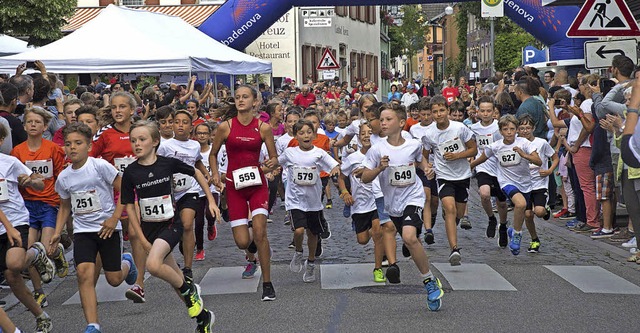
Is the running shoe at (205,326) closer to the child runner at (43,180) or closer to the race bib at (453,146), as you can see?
the child runner at (43,180)

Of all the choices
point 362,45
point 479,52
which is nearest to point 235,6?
point 362,45

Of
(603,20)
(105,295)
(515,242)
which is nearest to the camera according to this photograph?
(105,295)

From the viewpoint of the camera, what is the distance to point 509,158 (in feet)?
42.5

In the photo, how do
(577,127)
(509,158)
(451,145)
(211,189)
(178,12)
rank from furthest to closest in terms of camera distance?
1. (178,12)
2. (577,127)
3. (211,189)
4. (509,158)
5. (451,145)

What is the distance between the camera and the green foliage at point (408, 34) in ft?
293

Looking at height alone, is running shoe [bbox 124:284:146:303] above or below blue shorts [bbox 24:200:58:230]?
below

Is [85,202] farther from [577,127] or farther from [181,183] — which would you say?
[577,127]

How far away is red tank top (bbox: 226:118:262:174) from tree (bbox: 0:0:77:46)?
20252mm

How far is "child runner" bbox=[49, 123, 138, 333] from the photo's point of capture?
339 inches

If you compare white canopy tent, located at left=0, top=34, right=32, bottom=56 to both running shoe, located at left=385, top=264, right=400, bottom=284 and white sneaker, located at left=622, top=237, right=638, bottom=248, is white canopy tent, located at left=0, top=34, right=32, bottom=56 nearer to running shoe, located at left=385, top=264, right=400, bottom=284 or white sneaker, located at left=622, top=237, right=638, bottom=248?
white sneaker, located at left=622, top=237, right=638, bottom=248

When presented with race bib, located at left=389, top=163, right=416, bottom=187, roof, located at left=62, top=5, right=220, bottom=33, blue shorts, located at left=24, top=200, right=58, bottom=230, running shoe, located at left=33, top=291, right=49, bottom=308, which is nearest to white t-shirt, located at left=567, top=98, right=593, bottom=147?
race bib, located at left=389, top=163, right=416, bottom=187

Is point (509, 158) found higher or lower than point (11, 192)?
lower

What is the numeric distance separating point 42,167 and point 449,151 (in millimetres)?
4340

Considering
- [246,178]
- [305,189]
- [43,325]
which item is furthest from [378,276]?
[43,325]
